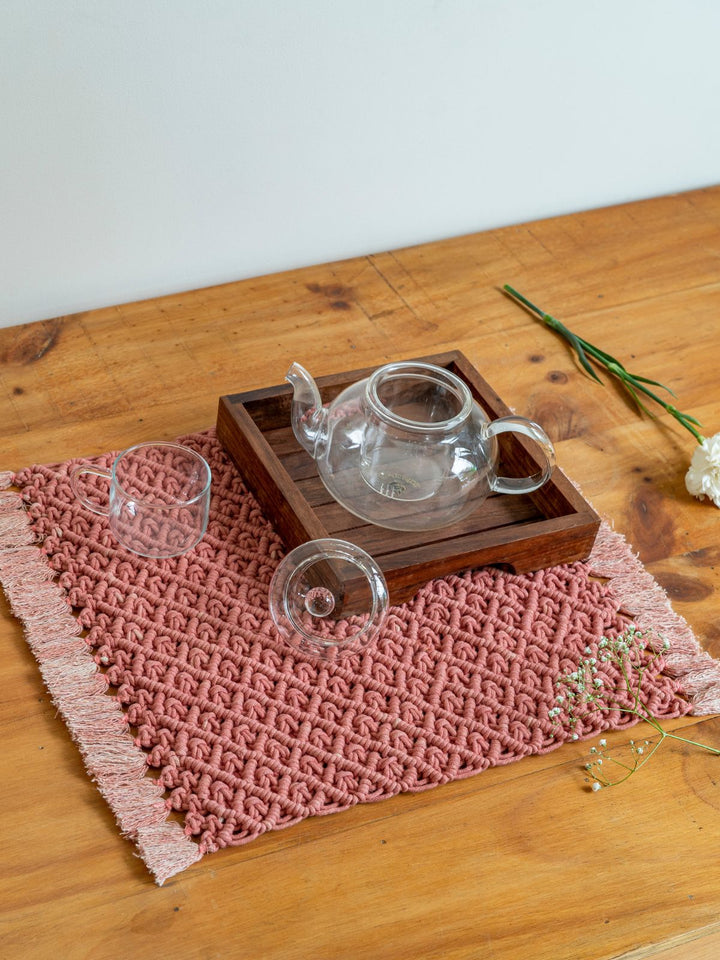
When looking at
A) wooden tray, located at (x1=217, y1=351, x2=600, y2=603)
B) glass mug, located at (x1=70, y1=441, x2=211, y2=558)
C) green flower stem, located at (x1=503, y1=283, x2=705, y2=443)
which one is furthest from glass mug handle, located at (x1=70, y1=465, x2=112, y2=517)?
green flower stem, located at (x1=503, y1=283, x2=705, y2=443)

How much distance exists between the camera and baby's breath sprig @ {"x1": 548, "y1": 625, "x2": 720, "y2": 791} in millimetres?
1016

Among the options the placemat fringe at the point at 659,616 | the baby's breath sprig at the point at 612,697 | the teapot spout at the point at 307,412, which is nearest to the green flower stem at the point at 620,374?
the placemat fringe at the point at 659,616

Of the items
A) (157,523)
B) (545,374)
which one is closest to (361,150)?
(545,374)

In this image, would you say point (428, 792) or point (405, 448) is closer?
point (428, 792)

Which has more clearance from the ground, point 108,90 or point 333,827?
point 108,90

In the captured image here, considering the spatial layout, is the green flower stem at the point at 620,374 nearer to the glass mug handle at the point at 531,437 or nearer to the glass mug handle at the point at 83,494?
the glass mug handle at the point at 531,437

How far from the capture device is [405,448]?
1097 mm

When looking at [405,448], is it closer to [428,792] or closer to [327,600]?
[327,600]

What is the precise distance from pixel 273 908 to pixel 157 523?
384mm

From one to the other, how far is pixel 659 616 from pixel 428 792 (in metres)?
0.32

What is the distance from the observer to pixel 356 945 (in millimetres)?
867

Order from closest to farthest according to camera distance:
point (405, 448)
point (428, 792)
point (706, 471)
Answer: point (428, 792)
point (405, 448)
point (706, 471)

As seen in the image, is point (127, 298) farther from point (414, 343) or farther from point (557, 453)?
point (557, 453)

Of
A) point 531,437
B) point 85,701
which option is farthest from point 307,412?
point 85,701
